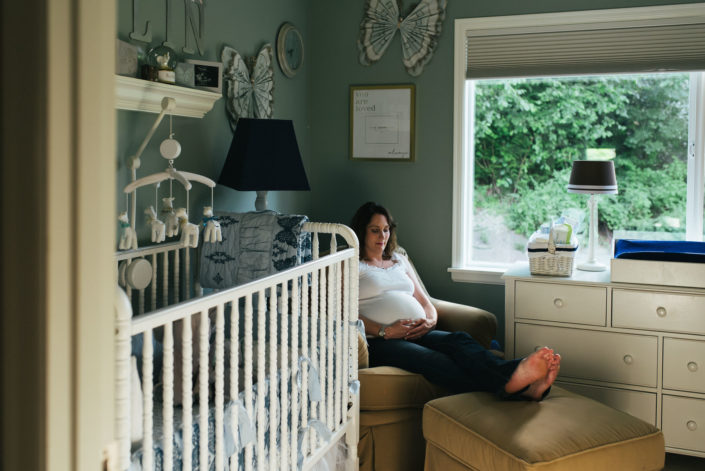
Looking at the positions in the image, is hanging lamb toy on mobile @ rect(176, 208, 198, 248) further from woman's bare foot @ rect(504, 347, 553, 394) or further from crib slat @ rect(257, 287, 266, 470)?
woman's bare foot @ rect(504, 347, 553, 394)

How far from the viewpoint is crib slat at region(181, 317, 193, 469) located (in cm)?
133

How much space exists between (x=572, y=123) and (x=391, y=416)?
70.3 inches

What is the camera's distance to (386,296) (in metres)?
2.84

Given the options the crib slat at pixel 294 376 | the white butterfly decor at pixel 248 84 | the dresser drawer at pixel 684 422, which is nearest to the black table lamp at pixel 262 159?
the white butterfly decor at pixel 248 84

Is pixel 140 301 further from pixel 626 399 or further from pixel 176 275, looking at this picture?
pixel 626 399

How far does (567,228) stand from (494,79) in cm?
94

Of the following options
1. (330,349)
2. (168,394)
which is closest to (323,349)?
(330,349)

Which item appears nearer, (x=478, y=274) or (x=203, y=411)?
(x=203, y=411)

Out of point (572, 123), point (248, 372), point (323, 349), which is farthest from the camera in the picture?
point (572, 123)

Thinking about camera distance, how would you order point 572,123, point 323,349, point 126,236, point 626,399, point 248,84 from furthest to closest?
point 572,123 → point 248,84 → point 626,399 → point 323,349 → point 126,236

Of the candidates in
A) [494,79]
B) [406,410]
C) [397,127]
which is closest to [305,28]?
[397,127]

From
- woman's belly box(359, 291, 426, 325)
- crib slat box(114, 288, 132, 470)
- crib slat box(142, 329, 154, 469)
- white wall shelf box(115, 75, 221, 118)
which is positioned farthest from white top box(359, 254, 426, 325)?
crib slat box(114, 288, 132, 470)

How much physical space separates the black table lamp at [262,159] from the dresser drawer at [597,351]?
1.23 m

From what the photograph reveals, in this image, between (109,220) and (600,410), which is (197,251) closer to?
(600,410)
